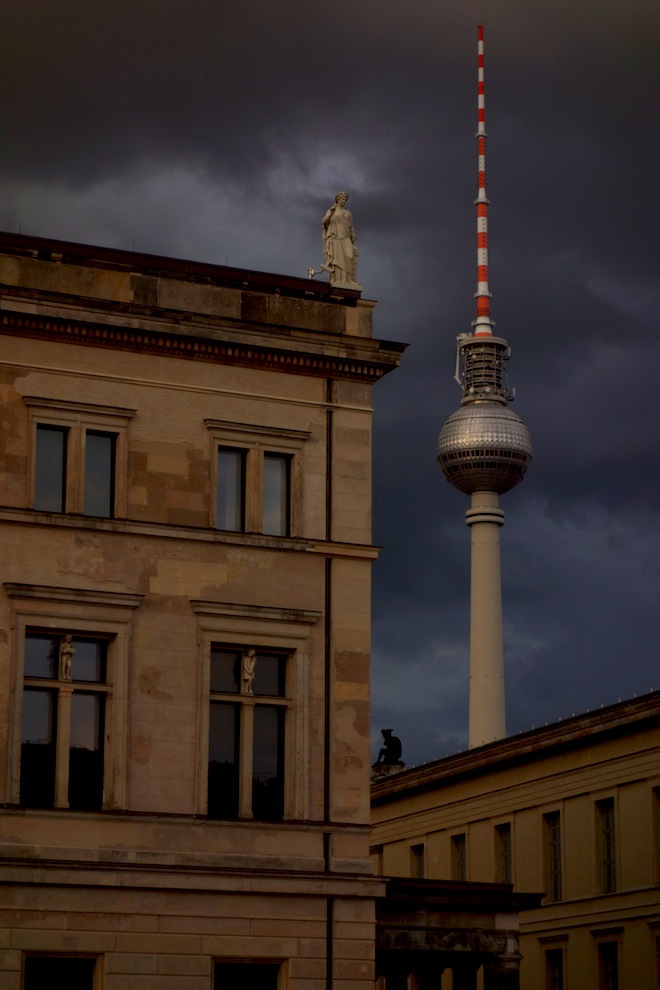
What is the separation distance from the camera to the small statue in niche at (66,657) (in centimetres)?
4153

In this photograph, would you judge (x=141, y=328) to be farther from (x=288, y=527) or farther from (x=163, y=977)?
(x=163, y=977)

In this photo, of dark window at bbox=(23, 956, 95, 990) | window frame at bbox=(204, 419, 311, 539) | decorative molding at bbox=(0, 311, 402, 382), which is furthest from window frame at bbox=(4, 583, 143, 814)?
decorative molding at bbox=(0, 311, 402, 382)

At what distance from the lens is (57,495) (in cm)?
4253

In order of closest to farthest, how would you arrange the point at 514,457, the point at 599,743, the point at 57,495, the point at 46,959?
the point at 46,959 < the point at 57,495 < the point at 599,743 < the point at 514,457

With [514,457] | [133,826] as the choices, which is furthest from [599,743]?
[514,457]

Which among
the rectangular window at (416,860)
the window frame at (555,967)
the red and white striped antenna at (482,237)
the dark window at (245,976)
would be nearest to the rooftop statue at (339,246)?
the dark window at (245,976)

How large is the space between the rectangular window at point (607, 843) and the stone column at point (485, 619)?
104799mm

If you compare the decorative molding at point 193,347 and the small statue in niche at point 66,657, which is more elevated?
the decorative molding at point 193,347

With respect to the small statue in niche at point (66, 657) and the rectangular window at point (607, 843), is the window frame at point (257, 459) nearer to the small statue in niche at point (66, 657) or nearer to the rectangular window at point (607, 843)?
the small statue in niche at point (66, 657)

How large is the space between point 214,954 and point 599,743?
87.8 feet

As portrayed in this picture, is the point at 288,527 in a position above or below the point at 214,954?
above

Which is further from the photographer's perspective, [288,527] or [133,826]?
[288,527]

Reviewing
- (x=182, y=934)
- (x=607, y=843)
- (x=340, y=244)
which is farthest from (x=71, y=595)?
(x=607, y=843)

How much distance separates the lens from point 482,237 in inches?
7249
